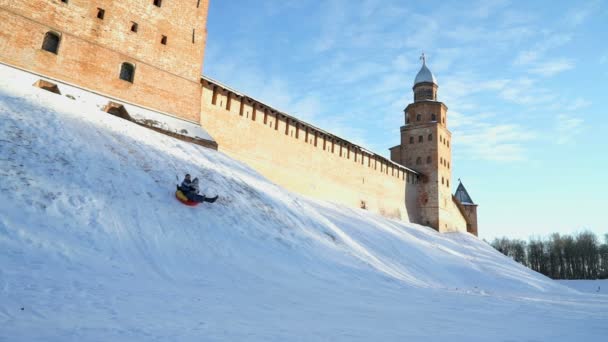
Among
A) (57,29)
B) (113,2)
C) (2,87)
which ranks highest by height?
(113,2)

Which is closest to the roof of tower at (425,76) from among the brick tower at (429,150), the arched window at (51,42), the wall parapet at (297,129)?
the brick tower at (429,150)

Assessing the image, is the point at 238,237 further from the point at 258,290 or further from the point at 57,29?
the point at 57,29

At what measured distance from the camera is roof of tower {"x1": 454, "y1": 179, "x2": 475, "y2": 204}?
A: 37.7 metres

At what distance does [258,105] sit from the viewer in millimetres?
19188

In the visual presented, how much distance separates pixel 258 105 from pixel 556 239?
163ft

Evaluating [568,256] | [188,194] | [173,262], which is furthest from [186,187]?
[568,256]

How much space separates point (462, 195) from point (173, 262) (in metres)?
36.8

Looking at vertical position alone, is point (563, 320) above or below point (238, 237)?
below

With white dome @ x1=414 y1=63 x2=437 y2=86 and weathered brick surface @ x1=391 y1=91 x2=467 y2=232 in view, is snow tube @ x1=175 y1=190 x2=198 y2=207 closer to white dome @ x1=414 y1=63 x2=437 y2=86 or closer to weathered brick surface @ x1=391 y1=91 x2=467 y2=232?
weathered brick surface @ x1=391 y1=91 x2=467 y2=232

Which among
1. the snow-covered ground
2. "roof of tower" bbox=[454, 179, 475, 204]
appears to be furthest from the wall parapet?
the snow-covered ground

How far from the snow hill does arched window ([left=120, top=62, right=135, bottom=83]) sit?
2.51 metres

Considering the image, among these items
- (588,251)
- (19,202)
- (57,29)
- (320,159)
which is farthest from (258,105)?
(588,251)

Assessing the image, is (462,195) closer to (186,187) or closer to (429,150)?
(429,150)

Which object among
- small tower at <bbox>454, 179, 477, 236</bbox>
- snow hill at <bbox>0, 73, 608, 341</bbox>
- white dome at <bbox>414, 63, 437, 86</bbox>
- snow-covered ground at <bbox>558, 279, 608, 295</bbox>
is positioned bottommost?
snow-covered ground at <bbox>558, 279, 608, 295</bbox>
